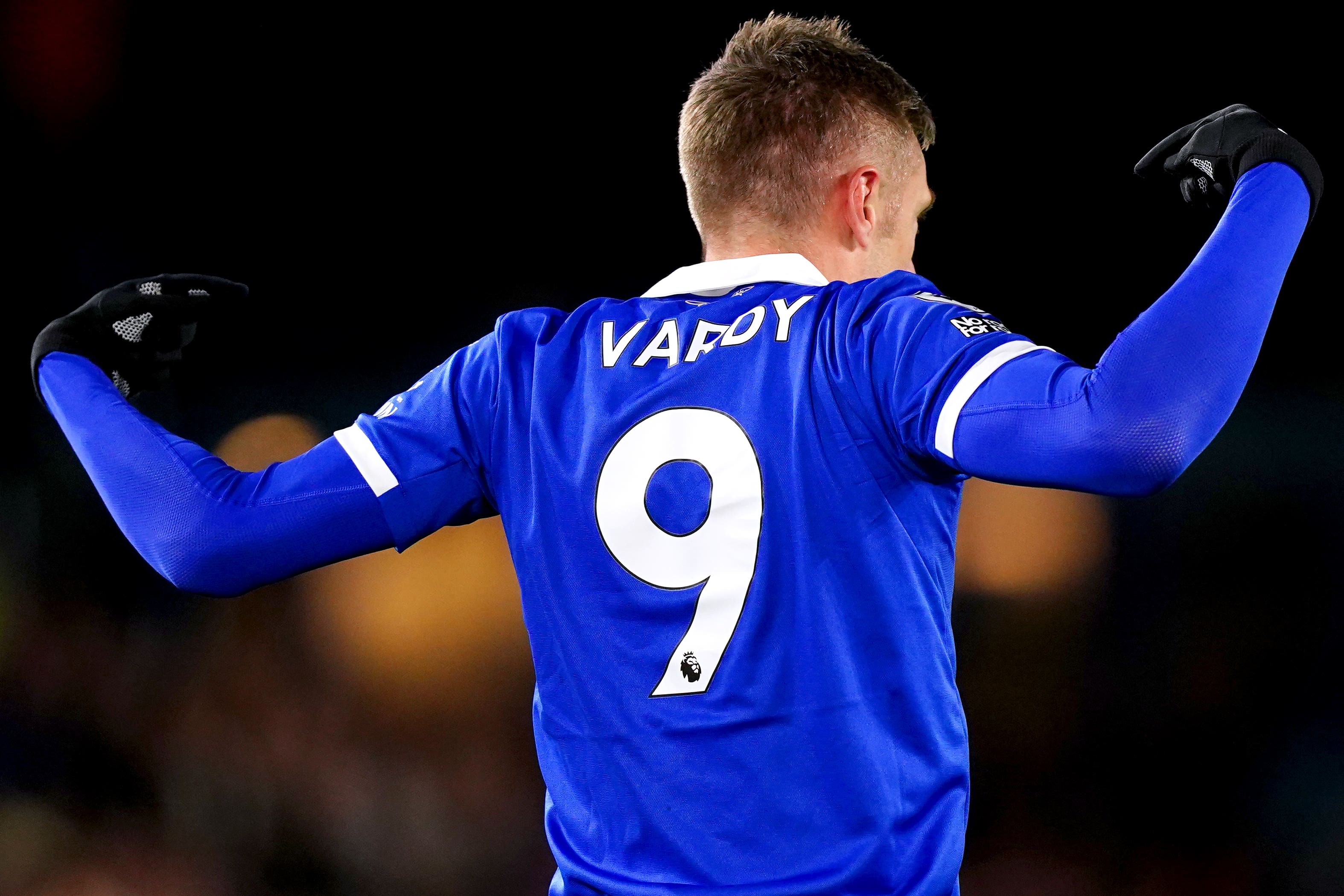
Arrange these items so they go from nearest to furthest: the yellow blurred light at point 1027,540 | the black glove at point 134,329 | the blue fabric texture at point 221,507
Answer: the blue fabric texture at point 221,507 < the black glove at point 134,329 < the yellow blurred light at point 1027,540

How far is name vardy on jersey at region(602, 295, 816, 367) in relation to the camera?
2.34 feet

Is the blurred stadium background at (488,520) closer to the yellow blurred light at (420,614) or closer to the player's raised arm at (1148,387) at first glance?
the yellow blurred light at (420,614)

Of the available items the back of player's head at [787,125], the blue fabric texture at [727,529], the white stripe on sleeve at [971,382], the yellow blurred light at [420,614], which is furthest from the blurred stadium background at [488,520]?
the white stripe on sleeve at [971,382]

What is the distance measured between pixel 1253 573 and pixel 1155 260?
1.09 meters

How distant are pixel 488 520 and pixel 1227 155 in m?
3.29

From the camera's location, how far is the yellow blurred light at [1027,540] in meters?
3.63

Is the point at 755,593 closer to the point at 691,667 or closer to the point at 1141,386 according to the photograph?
the point at 691,667

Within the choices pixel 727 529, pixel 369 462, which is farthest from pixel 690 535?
pixel 369 462

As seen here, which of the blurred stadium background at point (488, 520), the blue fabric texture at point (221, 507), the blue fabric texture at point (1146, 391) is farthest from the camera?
the blurred stadium background at point (488, 520)

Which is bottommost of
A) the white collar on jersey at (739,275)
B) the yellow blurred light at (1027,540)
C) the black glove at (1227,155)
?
the yellow blurred light at (1027,540)

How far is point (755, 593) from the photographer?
0.68m

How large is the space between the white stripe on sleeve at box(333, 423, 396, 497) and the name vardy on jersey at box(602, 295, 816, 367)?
178 millimetres

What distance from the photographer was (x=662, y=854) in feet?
2.27

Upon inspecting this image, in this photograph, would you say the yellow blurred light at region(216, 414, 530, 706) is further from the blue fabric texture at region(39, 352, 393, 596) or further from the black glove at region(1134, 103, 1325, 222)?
the black glove at region(1134, 103, 1325, 222)
